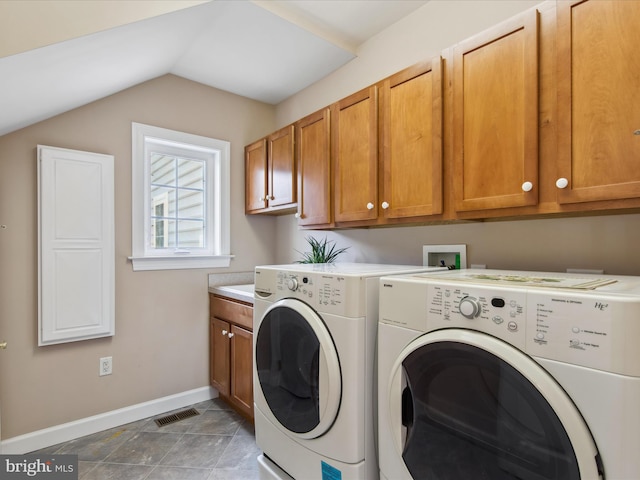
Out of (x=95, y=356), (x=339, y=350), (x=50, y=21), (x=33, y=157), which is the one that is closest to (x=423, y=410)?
(x=339, y=350)

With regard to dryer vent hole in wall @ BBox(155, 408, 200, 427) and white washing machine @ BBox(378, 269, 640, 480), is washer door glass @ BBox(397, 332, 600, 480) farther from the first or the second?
dryer vent hole in wall @ BBox(155, 408, 200, 427)

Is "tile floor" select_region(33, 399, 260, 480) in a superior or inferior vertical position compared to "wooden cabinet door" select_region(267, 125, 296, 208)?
inferior

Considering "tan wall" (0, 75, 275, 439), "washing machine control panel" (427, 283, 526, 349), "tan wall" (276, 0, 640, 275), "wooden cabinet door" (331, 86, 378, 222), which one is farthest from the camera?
"tan wall" (0, 75, 275, 439)

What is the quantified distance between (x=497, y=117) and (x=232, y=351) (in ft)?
6.74

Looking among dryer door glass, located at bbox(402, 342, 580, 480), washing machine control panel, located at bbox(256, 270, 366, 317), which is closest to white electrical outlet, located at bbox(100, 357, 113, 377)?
washing machine control panel, located at bbox(256, 270, 366, 317)

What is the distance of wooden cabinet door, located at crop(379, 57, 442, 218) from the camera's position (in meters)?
1.47

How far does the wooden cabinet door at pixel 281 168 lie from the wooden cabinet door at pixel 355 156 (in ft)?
1.42

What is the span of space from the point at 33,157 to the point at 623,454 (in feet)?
9.18

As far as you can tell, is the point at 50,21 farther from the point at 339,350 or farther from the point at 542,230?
the point at 542,230

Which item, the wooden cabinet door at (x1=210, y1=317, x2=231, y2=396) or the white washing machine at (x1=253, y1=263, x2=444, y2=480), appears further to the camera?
the wooden cabinet door at (x1=210, y1=317, x2=231, y2=396)

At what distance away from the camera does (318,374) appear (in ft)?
4.13

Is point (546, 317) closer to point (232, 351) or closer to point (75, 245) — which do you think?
point (232, 351)

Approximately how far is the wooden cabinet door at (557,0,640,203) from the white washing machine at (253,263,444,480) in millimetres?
721

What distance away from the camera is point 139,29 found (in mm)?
1528
